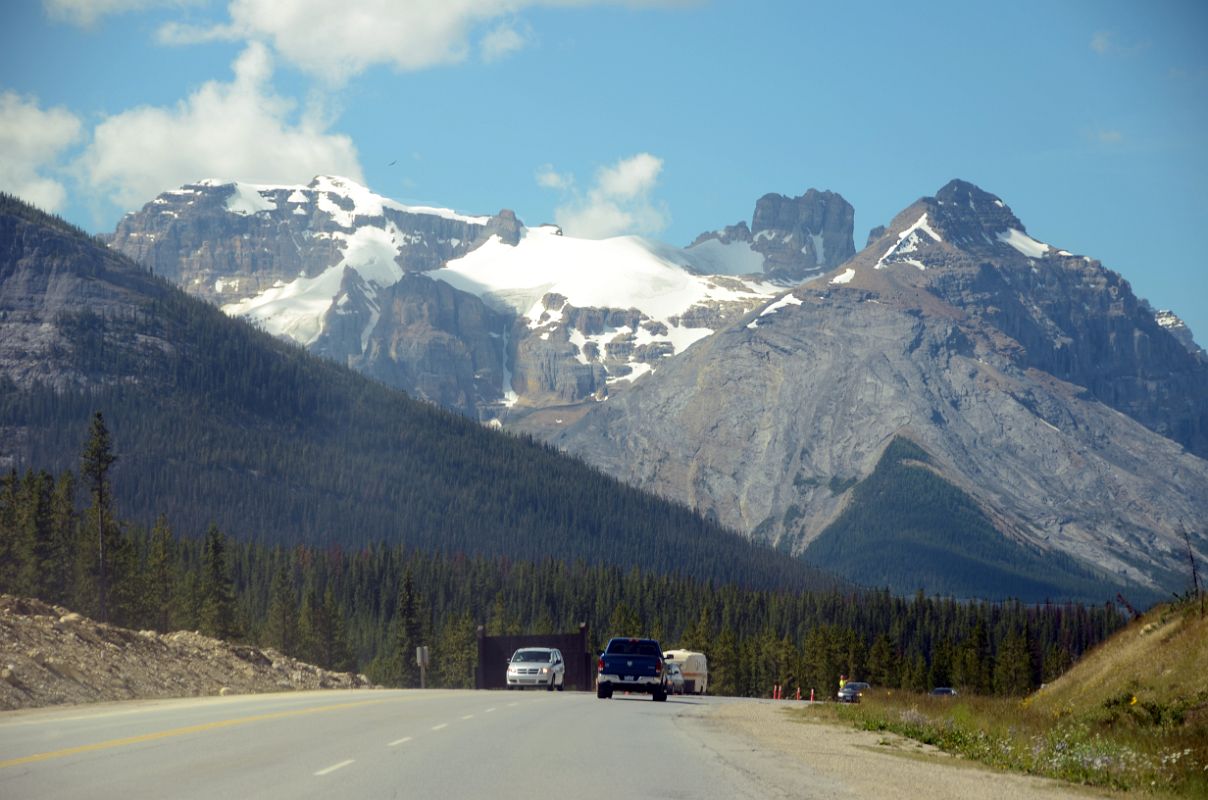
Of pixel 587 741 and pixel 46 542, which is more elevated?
pixel 46 542

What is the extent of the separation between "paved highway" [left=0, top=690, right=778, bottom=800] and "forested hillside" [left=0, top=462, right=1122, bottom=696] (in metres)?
74.4

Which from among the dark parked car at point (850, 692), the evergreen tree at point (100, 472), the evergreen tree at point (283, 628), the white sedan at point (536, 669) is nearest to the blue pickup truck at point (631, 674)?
the white sedan at point (536, 669)

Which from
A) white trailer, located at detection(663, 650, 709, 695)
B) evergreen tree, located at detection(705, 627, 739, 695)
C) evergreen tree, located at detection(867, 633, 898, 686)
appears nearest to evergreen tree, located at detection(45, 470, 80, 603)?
white trailer, located at detection(663, 650, 709, 695)

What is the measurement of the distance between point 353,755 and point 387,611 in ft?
522

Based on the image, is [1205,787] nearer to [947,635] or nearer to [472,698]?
[472,698]

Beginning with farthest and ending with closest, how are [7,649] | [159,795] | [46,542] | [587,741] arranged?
1. [46,542]
2. [7,649]
3. [587,741]
4. [159,795]

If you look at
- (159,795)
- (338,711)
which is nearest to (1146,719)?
(338,711)

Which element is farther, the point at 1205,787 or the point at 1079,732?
the point at 1079,732

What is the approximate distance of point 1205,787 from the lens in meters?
22.0

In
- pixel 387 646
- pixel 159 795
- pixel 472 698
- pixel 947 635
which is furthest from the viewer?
pixel 947 635

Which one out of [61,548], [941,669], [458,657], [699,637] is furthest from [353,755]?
[941,669]

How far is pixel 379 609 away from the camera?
180875 millimetres

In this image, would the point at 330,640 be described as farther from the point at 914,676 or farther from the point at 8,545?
the point at 914,676

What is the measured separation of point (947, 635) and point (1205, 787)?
17478 cm
